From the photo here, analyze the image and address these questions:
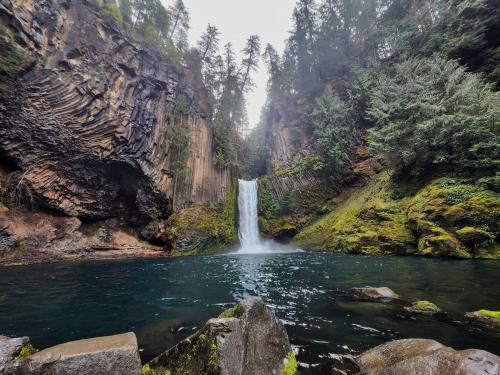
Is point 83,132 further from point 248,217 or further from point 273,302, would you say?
point 273,302

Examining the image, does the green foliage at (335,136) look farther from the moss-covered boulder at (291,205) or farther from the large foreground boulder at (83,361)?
Answer: the large foreground boulder at (83,361)

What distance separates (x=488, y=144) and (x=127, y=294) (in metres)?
18.4

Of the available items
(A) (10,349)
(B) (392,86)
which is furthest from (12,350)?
(B) (392,86)

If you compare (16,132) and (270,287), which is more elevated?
(16,132)

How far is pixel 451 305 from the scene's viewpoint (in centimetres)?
614

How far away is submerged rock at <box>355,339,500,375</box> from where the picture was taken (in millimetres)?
2588

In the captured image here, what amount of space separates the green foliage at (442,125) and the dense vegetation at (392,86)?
0.21ft

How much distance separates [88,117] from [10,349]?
2075 cm

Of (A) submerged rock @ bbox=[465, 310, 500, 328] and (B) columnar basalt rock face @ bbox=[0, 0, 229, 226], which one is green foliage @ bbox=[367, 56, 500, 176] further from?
(B) columnar basalt rock face @ bbox=[0, 0, 229, 226]

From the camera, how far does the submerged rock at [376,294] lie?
6934 millimetres

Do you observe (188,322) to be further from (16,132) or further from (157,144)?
(157,144)

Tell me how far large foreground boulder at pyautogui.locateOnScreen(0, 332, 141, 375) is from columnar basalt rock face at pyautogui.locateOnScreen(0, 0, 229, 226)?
20572 millimetres

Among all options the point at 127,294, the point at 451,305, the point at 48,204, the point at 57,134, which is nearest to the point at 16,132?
the point at 57,134

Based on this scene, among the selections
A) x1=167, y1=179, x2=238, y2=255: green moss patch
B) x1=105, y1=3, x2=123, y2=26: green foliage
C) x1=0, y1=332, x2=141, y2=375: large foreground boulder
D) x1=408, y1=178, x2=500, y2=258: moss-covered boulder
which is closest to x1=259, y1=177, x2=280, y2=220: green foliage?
x1=167, y1=179, x2=238, y2=255: green moss patch
